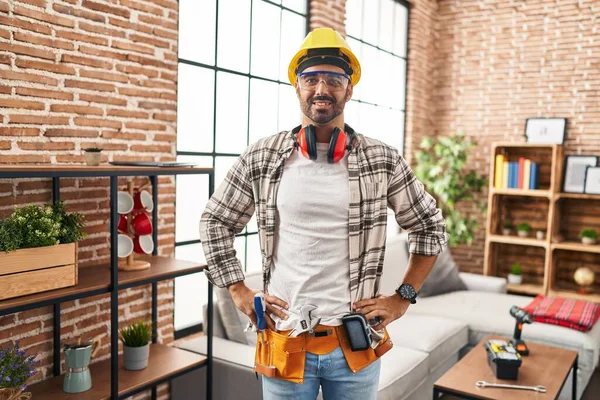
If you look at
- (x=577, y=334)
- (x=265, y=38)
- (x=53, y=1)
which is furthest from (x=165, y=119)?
(x=577, y=334)

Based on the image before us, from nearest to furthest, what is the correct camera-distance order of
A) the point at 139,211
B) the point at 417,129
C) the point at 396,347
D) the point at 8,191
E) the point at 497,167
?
the point at 8,191, the point at 139,211, the point at 396,347, the point at 497,167, the point at 417,129

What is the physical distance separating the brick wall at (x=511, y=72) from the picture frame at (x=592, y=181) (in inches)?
9.7

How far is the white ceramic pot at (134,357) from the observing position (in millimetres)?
2545

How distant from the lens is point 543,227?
5.62 metres

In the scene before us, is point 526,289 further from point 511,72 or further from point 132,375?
point 132,375

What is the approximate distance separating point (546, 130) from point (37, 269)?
16.3 feet

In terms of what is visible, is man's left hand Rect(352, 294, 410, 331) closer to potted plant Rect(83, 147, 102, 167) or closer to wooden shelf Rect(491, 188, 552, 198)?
potted plant Rect(83, 147, 102, 167)

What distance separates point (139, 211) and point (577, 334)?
9.57 ft

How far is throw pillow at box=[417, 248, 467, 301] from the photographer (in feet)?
15.0

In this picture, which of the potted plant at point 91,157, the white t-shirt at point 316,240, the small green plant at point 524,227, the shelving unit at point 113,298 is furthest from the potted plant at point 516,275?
the potted plant at point 91,157

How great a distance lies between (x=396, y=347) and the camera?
11.1 feet

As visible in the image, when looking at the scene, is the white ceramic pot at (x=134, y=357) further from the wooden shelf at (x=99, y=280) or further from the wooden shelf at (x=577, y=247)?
the wooden shelf at (x=577, y=247)

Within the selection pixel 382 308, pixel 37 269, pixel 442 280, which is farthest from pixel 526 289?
pixel 37 269

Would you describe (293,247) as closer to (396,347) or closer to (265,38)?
(396,347)
